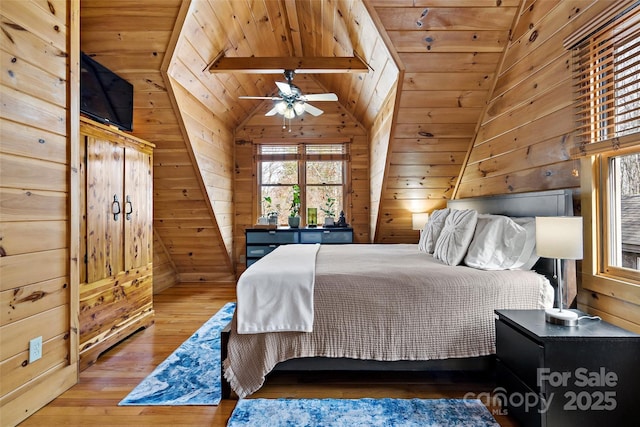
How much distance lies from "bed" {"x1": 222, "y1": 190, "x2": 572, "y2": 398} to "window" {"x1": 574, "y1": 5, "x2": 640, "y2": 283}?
418 millimetres

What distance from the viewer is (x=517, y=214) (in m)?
2.79

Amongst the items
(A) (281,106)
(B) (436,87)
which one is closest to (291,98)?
(A) (281,106)

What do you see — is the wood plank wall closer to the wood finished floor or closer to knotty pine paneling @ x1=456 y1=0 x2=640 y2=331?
the wood finished floor

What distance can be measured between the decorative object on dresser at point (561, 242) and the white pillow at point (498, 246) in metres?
0.43

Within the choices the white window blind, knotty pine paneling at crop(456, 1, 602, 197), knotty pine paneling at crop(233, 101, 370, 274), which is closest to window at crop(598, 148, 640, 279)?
the white window blind

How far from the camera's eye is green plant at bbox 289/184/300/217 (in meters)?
5.46

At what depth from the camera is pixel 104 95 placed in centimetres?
286

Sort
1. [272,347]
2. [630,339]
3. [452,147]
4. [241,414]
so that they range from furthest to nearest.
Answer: [452,147], [272,347], [241,414], [630,339]

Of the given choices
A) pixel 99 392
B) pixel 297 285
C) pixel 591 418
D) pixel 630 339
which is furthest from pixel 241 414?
pixel 630 339

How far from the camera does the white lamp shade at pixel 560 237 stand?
1.70 m

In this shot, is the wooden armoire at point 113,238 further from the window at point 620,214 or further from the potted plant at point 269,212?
the window at point 620,214

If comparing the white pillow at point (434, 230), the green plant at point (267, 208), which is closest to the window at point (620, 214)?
the white pillow at point (434, 230)

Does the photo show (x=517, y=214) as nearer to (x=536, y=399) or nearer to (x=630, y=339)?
(x=630, y=339)

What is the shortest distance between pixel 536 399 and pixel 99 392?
2.39 m
